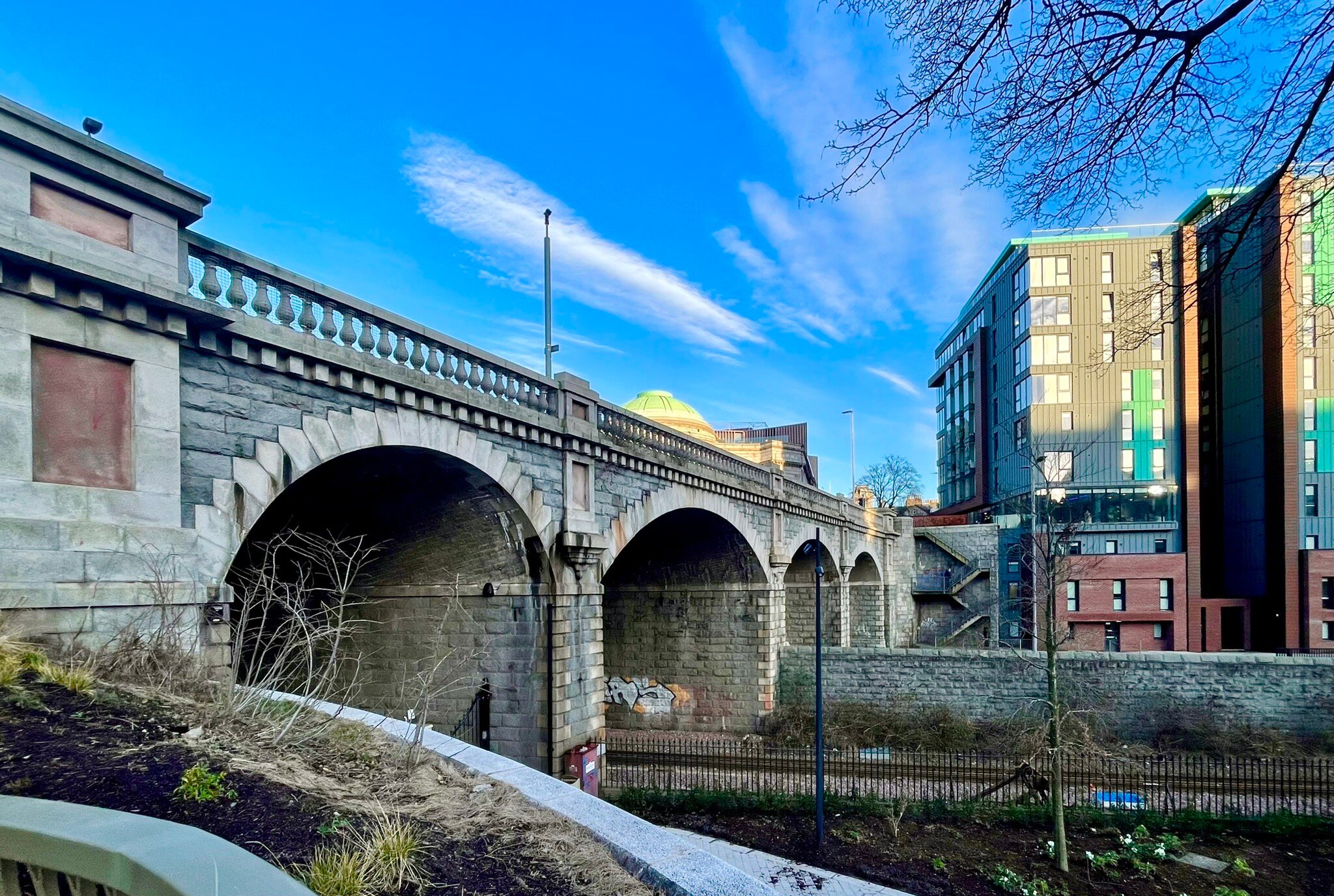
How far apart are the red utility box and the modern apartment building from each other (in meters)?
28.8

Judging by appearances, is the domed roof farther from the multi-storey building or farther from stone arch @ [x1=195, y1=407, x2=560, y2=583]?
stone arch @ [x1=195, y1=407, x2=560, y2=583]

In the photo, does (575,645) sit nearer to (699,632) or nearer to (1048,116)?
(699,632)

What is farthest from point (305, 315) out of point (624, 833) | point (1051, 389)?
point (1051, 389)

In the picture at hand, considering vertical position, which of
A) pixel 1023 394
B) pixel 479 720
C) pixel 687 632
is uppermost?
pixel 1023 394

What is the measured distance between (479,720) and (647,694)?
438 inches

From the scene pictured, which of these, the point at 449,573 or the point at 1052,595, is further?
the point at 449,573

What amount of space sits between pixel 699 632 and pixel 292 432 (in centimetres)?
1766

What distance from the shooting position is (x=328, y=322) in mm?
9695

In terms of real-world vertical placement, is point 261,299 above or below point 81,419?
above

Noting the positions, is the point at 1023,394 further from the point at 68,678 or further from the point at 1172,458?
the point at 68,678

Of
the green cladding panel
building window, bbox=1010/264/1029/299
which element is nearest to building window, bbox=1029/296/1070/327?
building window, bbox=1010/264/1029/299

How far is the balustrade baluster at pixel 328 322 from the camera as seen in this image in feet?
31.5

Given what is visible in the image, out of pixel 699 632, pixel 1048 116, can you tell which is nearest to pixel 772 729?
pixel 699 632

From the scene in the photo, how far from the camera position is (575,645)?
14648mm
